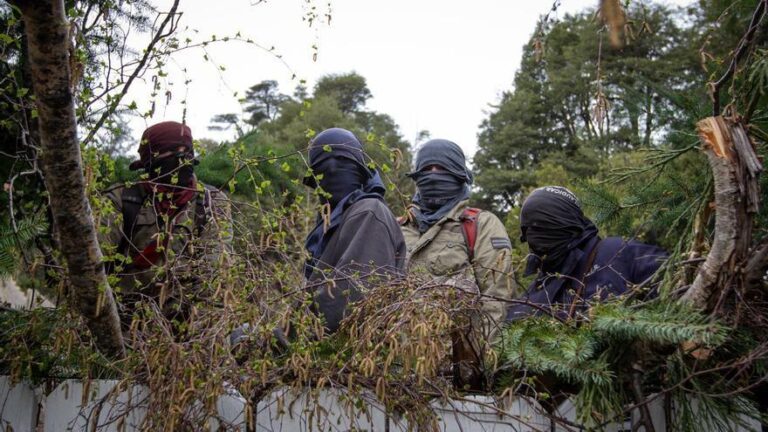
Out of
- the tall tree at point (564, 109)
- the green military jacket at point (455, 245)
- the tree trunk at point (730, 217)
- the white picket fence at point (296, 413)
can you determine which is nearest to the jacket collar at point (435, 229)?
the green military jacket at point (455, 245)

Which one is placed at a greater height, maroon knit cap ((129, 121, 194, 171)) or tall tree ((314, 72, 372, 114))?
tall tree ((314, 72, 372, 114))

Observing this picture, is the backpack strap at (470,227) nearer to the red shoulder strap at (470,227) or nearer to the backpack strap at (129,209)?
the red shoulder strap at (470,227)

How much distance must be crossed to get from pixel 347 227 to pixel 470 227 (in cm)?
111

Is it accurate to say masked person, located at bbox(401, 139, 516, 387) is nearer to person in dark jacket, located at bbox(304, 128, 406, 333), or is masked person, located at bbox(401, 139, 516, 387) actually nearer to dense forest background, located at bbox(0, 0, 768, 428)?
person in dark jacket, located at bbox(304, 128, 406, 333)

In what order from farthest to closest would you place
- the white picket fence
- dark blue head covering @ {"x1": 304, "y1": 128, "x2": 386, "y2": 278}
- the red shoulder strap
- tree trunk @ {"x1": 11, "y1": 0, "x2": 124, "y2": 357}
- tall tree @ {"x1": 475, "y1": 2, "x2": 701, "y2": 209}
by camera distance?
1. tall tree @ {"x1": 475, "y1": 2, "x2": 701, "y2": 209}
2. the red shoulder strap
3. dark blue head covering @ {"x1": 304, "y1": 128, "x2": 386, "y2": 278}
4. the white picket fence
5. tree trunk @ {"x1": 11, "y1": 0, "x2": 124, "y2": 357}

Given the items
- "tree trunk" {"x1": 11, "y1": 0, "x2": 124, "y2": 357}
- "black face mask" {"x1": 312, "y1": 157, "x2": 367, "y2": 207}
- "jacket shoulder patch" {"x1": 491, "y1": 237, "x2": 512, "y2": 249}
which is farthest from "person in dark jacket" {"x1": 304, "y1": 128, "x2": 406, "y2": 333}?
"tree trunk" {"x1": 11, "y1": 0, "x2": 124, "y2": 357}

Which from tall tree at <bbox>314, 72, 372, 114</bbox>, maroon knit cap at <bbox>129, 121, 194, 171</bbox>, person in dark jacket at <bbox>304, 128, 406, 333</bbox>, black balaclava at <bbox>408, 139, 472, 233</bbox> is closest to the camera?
person in dark jacket at <bbox>304, 128, 406, 333</bbox>

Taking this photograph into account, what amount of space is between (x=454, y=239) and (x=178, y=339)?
215 centimetres

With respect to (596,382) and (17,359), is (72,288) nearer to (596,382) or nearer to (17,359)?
(17,359)

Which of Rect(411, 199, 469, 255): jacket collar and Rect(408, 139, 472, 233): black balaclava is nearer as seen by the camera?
Rect(411, 199, 469, 255): jacket collar

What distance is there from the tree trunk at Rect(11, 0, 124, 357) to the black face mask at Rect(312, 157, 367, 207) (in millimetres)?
1537

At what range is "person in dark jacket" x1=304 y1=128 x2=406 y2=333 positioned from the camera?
3.54 m

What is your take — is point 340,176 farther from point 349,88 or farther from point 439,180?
point 349,88

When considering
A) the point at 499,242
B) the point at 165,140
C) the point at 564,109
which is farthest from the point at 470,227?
the point at 564,109
